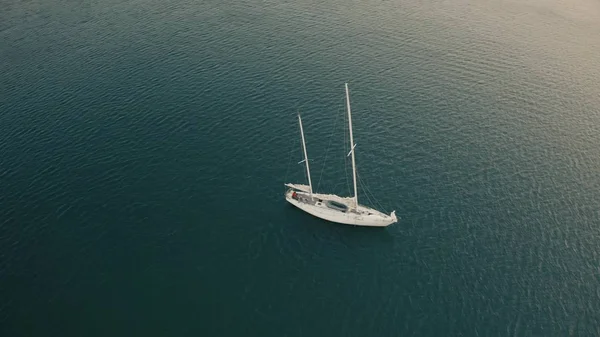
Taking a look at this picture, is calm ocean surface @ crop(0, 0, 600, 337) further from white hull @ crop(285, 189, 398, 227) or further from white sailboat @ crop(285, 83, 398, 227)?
white sailboat @ crop(285, 83, 398, 227)

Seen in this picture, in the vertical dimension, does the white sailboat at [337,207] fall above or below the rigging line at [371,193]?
above

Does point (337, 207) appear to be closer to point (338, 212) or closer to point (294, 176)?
point (338, 212)

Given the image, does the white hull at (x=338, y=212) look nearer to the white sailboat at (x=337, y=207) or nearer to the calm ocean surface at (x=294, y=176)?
the white sailboat at (x=337, y=207)

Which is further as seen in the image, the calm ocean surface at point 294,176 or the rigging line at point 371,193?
the rigging line at point 371,193

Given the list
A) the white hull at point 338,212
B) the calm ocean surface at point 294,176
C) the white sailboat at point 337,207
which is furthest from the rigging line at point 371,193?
the white hull at point 338,212

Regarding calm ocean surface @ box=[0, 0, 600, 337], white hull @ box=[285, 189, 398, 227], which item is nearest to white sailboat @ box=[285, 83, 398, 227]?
white hull @ box=[285, 189, 398, 227]

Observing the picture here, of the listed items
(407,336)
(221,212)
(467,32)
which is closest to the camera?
(407,336)

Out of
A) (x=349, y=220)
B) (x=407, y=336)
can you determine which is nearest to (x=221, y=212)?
(x=349, y=220)

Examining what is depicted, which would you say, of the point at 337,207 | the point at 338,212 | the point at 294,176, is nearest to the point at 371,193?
the point at 337,207

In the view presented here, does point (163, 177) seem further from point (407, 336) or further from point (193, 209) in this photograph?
point (407, 336)
